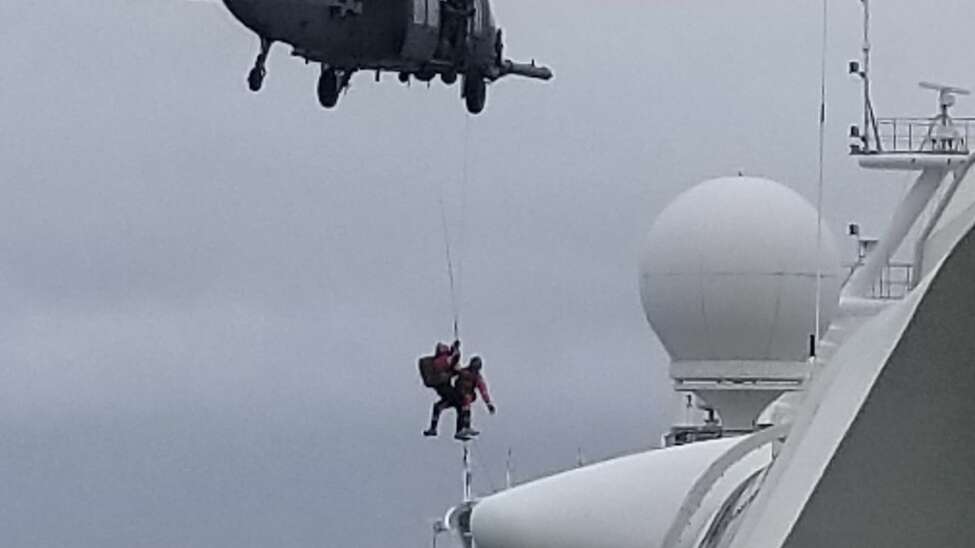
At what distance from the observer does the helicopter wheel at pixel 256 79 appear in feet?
77.3

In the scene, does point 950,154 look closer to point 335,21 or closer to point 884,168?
point 884,168

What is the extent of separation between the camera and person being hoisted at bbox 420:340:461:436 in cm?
2498

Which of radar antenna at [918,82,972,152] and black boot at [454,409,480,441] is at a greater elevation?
radar antenna at [918,82,972,152]

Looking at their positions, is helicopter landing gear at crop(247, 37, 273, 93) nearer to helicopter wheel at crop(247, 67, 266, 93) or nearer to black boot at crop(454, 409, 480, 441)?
helicopter wheel at crop(247, 67, 266, 93)

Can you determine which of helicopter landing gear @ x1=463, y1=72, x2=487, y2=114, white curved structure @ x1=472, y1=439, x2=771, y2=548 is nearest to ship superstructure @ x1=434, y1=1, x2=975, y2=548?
white curved structure @ x1=472, y1=439, x2=771, y2=548

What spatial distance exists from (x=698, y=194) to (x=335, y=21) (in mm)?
7170

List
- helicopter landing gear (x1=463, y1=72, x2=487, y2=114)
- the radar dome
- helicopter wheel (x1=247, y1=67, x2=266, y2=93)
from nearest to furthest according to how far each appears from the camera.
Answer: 1. helicopter wheel (x1=247, y1=67, x2=266, y2=93)
2. helicopter landing gear (x1=463, y1=72, x2=487, y2=114)
3. the radar dome

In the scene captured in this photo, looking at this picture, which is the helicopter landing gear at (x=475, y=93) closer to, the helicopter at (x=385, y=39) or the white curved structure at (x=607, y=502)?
the helicopter at (x=385, y=39)

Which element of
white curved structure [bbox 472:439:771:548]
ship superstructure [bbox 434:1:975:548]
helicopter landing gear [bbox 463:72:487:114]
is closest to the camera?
ship superstructure [bbox 434:1:975:548]

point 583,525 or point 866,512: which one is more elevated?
point 866,512

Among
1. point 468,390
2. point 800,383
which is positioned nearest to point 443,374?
point 468,390

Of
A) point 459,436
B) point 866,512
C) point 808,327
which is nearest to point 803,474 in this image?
point 866,512

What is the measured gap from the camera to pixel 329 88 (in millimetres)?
25641

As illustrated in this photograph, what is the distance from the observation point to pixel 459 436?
24.8 metres
